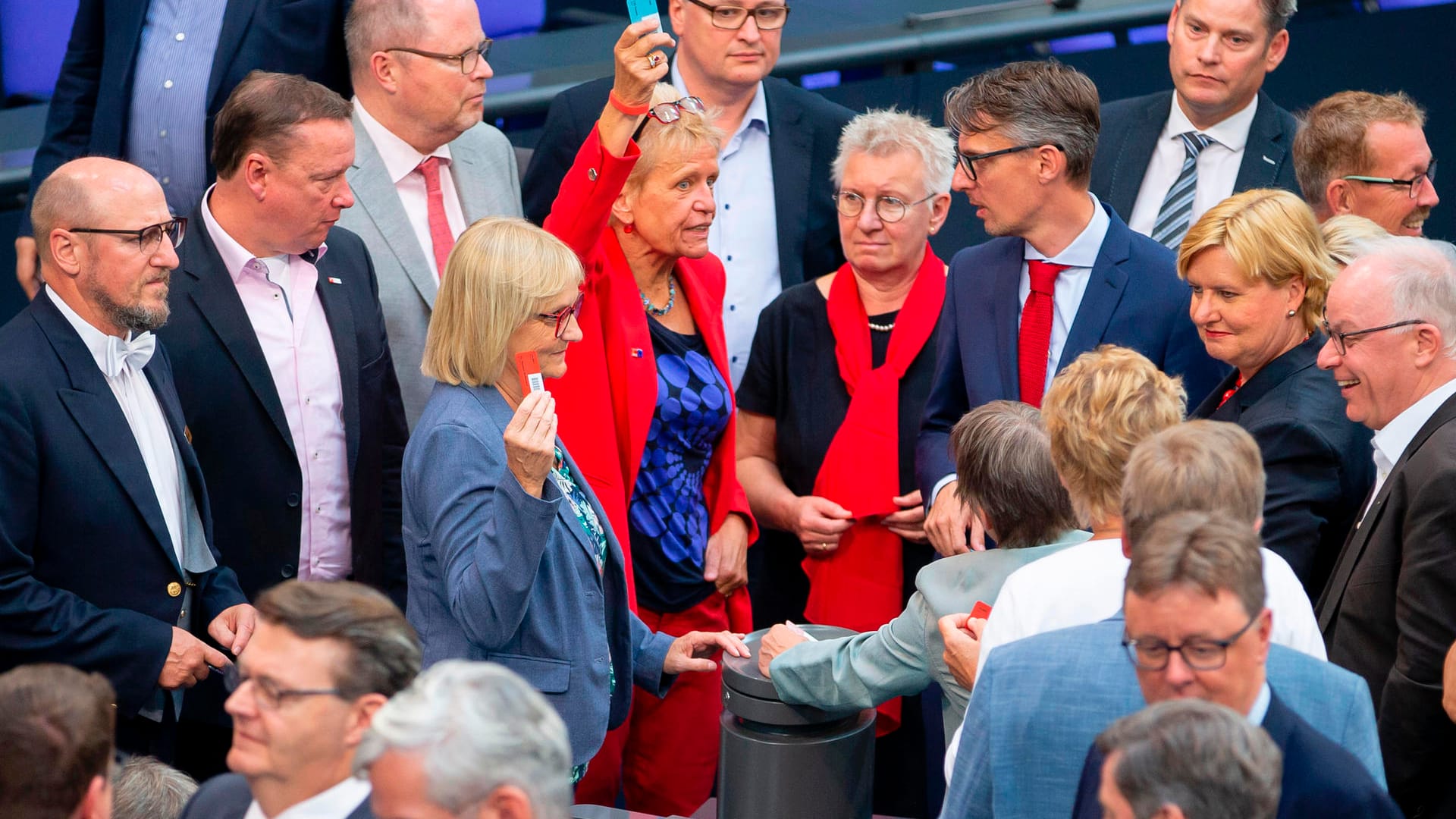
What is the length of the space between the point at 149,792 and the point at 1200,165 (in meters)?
3.14

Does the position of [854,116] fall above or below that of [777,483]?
above

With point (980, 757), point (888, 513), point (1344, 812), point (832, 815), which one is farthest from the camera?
point (888, 513)

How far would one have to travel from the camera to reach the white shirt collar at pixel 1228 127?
164 inches

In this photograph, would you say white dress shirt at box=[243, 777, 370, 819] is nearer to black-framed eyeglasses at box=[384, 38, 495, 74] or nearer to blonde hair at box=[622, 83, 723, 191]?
blonde hair at box=[622, 83, 723, 191]

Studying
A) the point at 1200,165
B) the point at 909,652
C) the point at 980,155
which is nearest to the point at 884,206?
the point at 980,155

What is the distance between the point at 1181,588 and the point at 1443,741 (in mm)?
1114

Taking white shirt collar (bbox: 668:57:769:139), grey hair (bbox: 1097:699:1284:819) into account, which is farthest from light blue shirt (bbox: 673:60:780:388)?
grey hair (bbox: 1097:699:1284:819)

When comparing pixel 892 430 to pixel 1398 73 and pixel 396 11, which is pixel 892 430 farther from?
pixel 1398 73

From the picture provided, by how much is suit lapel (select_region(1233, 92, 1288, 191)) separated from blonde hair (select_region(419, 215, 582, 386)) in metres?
2.15

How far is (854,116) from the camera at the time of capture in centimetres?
432

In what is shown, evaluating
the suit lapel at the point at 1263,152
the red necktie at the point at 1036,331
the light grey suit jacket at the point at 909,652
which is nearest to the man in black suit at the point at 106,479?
the light grey suit jacket at the point at 909,652

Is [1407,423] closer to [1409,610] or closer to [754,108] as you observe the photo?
[1409,610]

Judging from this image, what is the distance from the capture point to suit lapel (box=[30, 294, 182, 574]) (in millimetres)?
3045

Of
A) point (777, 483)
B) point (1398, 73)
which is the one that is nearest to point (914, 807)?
point (777, 483)
